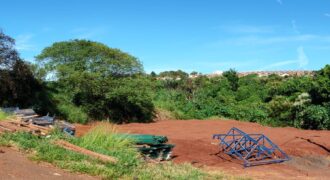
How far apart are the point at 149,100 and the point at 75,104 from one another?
3.66 meters

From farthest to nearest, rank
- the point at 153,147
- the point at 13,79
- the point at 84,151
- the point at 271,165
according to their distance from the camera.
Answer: the point at 13,79 → the point at 271,165 → the point at 153,147 → the point at 84,151

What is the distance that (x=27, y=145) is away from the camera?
8844mm

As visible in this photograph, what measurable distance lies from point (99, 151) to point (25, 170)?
2805mm

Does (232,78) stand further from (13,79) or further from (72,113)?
(13,79)

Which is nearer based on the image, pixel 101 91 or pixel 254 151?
pixel 254 151

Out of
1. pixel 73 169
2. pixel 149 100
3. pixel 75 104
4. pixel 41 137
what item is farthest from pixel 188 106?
pixel 73 169

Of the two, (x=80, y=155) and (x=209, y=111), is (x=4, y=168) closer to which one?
(x=80, y=155)

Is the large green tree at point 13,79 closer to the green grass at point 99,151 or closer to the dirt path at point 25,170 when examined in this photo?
the green grass at point 99,151

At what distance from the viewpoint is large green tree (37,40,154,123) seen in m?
22.0

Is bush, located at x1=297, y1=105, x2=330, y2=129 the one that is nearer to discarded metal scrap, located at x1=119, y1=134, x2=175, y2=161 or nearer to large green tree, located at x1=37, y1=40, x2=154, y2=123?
large green tree, located at x1=37, y1=40, x2=154, y2=123

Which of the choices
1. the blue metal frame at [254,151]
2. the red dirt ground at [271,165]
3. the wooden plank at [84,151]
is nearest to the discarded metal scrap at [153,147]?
the red dirt ground at [271,165]

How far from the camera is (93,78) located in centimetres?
2178

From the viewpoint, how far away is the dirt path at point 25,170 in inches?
274

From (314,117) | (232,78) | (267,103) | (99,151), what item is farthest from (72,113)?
(232,78)
